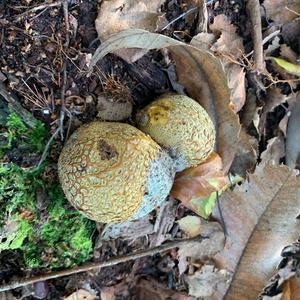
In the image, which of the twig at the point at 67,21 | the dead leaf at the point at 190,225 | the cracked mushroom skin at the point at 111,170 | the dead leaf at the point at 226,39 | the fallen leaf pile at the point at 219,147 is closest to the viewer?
the cracked mushroom skin at the point at 111,170

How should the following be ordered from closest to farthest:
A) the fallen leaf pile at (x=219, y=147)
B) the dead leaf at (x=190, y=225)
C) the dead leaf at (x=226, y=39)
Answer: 1. the fallen leaf pile at (x=219, y=147)
2. the dead leaf at (x=226, y=39)
3. the dead leaf at (x=190, y=225)

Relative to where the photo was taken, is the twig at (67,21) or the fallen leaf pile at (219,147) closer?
the twig at (67,21)

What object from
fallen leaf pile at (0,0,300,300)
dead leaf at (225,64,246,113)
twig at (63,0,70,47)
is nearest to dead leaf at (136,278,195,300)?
fallen leaf pile at (0,0,300,300)

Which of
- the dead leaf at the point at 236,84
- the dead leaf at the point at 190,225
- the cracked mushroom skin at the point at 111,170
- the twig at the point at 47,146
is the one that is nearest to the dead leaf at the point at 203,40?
the dead leaf at the point at 236,84

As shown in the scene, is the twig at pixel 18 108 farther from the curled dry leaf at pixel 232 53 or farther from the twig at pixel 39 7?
the curled dry leaf at pixel 232 53

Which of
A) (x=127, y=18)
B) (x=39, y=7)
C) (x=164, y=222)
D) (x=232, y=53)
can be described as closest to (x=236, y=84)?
(x=232, y=53)

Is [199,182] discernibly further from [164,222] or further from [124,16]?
[124,16]
